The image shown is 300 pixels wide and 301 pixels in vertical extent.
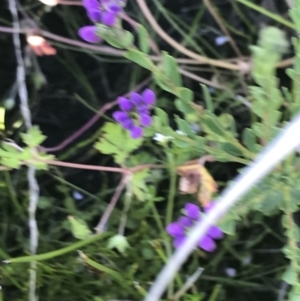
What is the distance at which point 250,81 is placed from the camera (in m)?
0.76

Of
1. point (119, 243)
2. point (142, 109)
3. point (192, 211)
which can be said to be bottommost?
point (119, 243)

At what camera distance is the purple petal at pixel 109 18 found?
365 mm

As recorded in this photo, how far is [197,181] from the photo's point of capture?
2.17 ft

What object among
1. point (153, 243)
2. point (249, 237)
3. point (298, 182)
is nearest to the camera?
point (298, 182)

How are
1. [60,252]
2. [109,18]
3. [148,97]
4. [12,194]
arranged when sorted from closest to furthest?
[109,18], [148,97], [60,252], [12,194]

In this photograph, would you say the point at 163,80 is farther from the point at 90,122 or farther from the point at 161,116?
the point at 90,122

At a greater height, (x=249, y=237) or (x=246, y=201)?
(x=246, y=201)

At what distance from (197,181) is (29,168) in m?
0.25

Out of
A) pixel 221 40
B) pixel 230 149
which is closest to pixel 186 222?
pixel 230 149

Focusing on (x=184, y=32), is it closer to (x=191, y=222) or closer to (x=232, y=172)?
(x=232, y=172)

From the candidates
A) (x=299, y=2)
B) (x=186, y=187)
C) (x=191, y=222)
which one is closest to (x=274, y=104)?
(x=299, y=2)

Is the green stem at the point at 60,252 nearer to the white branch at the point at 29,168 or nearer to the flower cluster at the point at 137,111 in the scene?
the white branch at the point at 29,168

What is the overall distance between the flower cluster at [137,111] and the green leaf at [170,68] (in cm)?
8

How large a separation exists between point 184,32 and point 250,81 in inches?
5.1
